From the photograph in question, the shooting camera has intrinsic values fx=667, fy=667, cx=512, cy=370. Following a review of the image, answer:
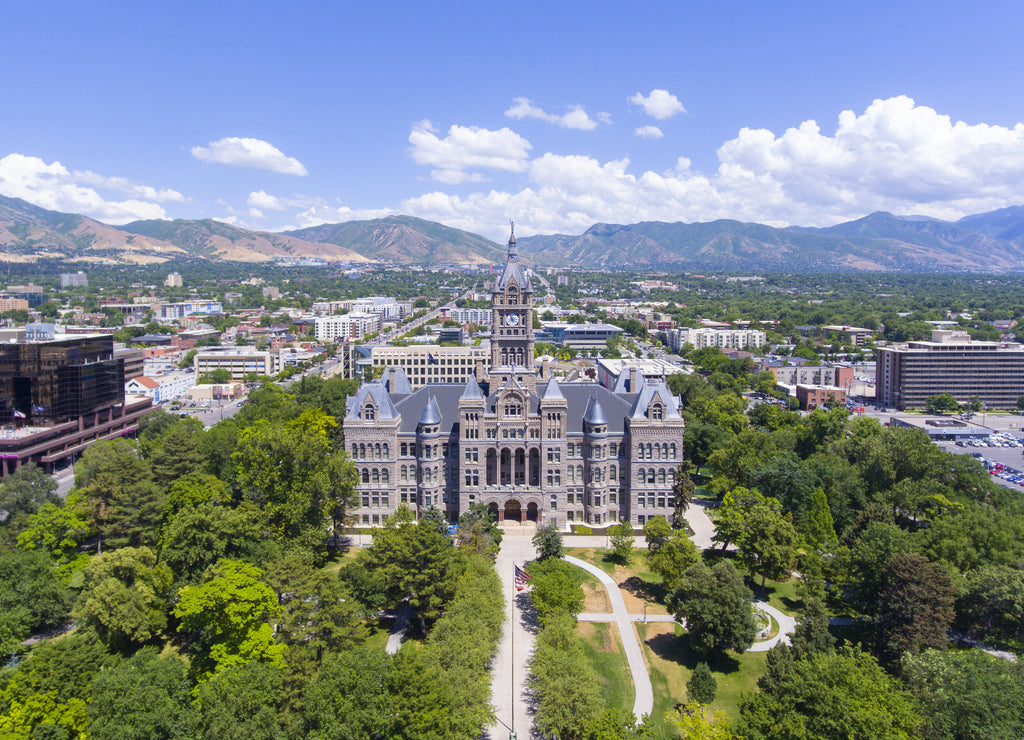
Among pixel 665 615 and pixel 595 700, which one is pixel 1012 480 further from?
pixel 595 700

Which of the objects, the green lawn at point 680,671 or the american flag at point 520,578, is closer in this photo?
the green lawn at point 680,671

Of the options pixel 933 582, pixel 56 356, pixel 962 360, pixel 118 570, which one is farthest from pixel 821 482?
pixel 56 356

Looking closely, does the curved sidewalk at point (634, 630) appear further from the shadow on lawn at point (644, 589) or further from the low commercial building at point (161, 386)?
the low commercial building at point (161, 386)

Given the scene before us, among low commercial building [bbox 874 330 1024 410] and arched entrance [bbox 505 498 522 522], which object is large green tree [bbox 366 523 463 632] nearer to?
arched entrance [bbox 505 498 522 522]

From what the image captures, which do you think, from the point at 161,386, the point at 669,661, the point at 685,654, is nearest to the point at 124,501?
the point at 669,661

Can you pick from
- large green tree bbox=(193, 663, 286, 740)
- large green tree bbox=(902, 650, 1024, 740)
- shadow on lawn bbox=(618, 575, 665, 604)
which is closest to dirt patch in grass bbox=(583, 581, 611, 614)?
shadow on lawn bbox=(618, 575, 665, 604)

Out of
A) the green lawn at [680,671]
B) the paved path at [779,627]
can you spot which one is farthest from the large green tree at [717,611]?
the paved path at [779,627]
